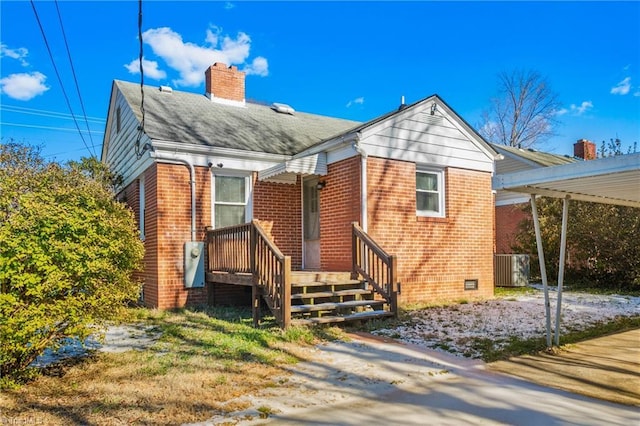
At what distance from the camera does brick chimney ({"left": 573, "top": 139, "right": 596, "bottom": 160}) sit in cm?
2333

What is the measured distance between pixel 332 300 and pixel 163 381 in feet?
13.5

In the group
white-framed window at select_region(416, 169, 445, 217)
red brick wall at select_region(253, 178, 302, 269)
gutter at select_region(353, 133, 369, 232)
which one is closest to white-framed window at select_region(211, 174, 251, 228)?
red brick wall at select_region(253, 178, 302, 269)

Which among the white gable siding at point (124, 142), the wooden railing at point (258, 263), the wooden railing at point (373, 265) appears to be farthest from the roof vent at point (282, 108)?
the wooden railing at point (373, 265)

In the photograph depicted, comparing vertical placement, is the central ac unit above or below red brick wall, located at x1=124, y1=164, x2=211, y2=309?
below

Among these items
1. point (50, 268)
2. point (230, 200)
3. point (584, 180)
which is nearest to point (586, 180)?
point (584, 180)

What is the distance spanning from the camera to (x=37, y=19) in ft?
28.0

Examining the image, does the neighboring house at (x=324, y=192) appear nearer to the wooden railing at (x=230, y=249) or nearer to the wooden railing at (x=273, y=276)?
the wooden railing at (x=230, y=249)

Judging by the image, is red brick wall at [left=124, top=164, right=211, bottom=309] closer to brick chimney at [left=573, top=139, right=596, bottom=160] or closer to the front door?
the front door

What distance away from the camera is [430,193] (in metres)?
10.6

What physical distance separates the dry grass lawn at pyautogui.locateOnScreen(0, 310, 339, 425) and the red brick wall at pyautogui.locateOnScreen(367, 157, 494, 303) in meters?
3.48

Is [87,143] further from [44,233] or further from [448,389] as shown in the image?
[448,389]

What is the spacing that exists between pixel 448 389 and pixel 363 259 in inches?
174

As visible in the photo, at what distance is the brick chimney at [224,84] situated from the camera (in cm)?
1416

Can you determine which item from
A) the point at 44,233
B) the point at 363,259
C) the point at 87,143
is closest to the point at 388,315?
the point at 363,259
